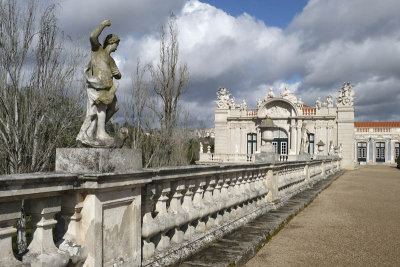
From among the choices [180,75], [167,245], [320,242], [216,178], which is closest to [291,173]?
[320,242]

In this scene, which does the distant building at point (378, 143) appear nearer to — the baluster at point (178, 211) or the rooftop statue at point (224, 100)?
the rooftop statue at point (224, 100)

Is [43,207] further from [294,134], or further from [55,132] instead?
[294,134]

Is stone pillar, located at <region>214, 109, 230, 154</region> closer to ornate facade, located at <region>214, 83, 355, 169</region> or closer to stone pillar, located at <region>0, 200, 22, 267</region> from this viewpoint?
ornate facade, located at <region>214, 83, 355, 169</region>

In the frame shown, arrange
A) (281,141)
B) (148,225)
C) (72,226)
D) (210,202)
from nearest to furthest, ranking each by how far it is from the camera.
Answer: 1. (72,226)
2. (148,225)
3. (210,202)
4. (281,141)

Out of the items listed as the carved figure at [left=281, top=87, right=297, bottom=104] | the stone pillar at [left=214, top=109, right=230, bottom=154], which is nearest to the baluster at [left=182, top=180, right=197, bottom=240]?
the carved figure at [left=281, top=87, right=297, bottom=104]

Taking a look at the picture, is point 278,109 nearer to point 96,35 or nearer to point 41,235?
point 96,35

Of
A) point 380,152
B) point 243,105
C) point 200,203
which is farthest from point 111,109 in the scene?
point 380,152

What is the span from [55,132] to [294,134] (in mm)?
34600

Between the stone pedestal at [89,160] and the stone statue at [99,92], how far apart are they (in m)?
0.13

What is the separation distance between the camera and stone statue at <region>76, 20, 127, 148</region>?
3.03 m

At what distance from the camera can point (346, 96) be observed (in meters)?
39.4

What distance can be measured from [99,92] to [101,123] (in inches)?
10.1

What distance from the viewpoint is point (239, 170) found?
225 inches

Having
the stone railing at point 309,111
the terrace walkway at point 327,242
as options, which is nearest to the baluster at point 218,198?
the terrace walkway at point 327,242
